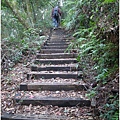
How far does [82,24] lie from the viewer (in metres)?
7.40

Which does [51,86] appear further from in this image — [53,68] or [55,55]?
→ [55,55]

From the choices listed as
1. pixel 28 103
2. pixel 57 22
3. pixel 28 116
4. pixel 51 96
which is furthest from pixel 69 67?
pixel 57 22

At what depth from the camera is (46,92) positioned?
398cm

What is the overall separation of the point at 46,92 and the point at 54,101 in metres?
0.49

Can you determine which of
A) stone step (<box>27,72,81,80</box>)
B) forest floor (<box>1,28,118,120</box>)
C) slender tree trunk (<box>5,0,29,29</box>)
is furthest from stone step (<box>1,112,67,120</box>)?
slender tree trunk (<box>5,0,29,29</box>)

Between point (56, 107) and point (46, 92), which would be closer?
point (56, 107)

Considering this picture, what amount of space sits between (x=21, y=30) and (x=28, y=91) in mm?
4480

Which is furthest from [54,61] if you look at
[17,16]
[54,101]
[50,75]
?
[17,16]

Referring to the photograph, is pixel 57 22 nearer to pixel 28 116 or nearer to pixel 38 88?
pixel 38 88

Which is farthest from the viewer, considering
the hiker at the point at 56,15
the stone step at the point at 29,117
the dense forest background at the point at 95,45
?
the hiker at the point at 56,15

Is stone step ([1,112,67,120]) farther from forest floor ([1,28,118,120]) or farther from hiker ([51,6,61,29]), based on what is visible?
hiker ([51,6,61,29])

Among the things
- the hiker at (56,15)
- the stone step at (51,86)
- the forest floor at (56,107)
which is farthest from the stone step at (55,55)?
the hiker at (56,15)

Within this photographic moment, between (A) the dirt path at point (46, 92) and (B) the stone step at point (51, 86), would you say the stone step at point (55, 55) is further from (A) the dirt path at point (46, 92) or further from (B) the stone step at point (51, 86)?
(B) the stone step at point (51, 86)

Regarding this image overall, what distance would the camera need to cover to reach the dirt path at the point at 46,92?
3.29 metres
